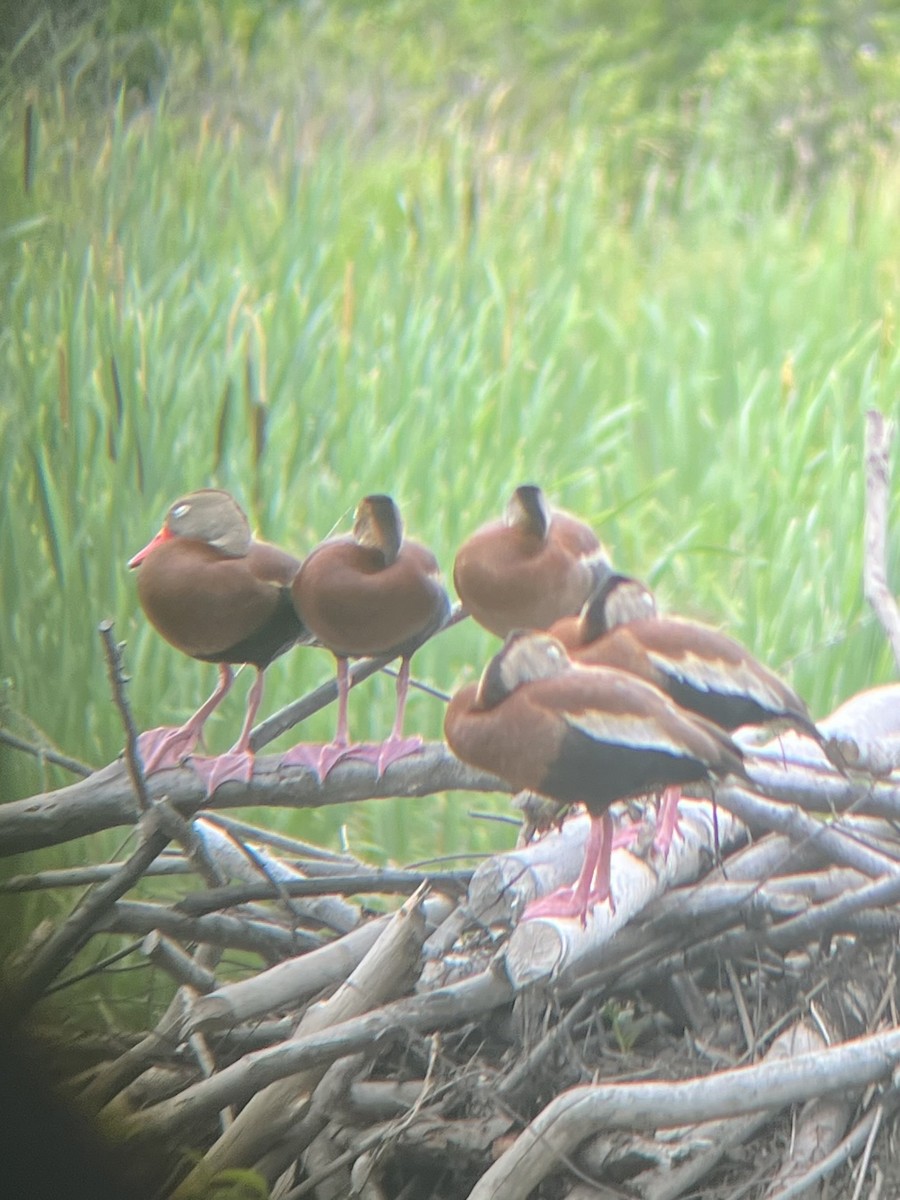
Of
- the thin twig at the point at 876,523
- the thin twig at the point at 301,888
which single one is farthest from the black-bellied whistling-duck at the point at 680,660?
the thin twig at the point at 876,523

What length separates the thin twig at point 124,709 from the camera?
79 cm

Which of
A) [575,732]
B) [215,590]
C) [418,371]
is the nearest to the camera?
[575,732]

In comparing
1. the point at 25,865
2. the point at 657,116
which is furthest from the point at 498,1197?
the point at 657,116

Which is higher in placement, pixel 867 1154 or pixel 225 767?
pixel 225 767

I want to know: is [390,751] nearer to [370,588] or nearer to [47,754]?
[370,588]

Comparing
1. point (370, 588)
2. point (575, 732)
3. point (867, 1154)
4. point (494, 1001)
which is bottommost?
point (867, 1154)

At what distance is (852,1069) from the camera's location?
0.81 meters

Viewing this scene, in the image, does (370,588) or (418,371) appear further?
(418,371)

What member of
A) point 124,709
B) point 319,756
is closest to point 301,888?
point 319,756

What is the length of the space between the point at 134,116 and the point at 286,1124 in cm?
71

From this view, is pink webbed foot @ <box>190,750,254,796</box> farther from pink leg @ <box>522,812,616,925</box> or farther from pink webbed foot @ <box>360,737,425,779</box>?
pink leg @ <box>522,812,616,925</box>

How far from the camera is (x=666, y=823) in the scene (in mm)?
947

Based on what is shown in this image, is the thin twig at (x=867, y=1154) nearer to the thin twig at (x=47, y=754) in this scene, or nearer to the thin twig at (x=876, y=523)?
the thin twig at (x=876, y=523)

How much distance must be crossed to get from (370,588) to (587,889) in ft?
0.78
